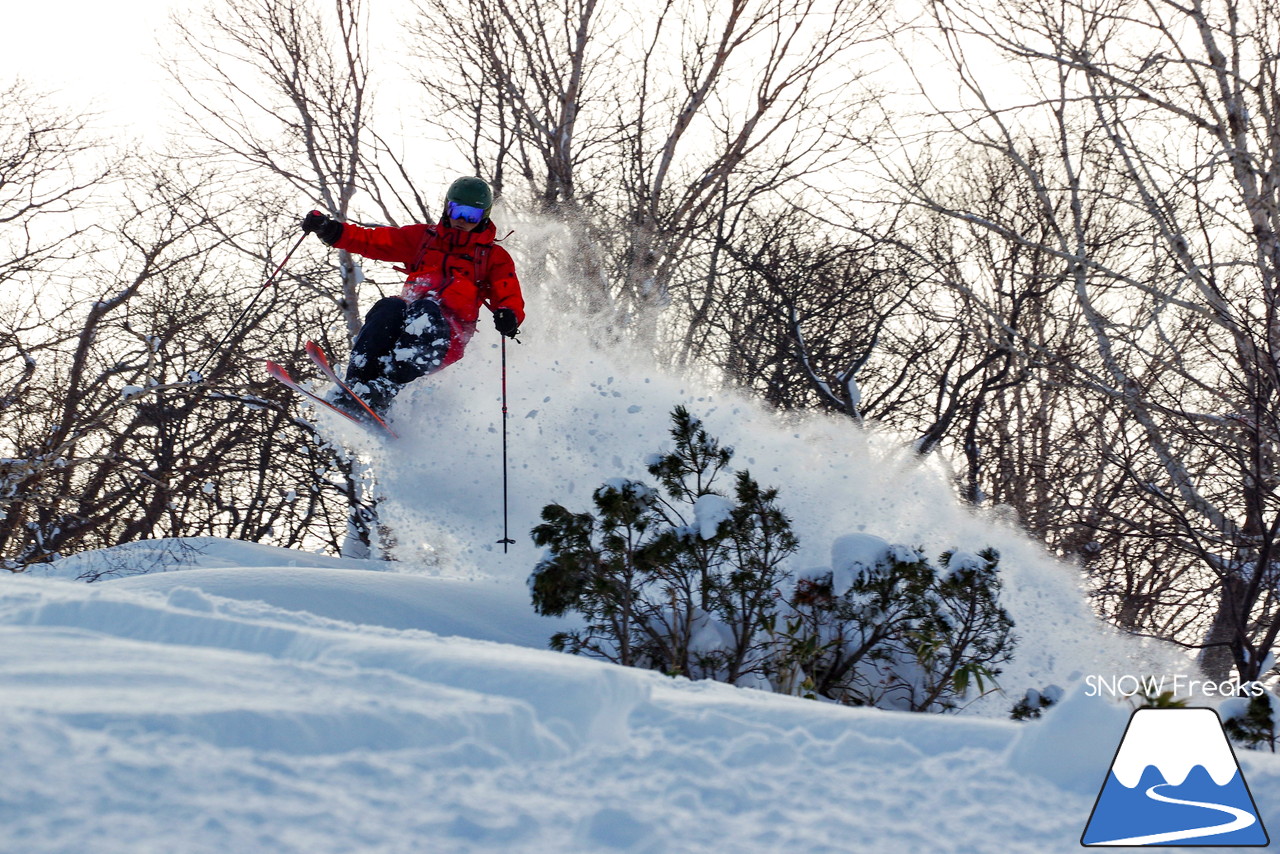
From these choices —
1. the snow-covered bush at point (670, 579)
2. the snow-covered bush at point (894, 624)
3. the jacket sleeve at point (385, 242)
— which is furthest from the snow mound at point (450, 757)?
the jacket sleeve at point (385, 242)

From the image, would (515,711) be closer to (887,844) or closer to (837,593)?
(887,844)

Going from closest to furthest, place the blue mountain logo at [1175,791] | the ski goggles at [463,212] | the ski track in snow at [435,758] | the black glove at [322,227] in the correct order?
1. the ski track in snow at [435,758]
2. the blue mountain logo at [1175,791]
3. the black glove at [322,227]
4. the ski goggles at [463,212]

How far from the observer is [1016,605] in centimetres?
611

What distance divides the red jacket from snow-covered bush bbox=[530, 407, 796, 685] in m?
2.29

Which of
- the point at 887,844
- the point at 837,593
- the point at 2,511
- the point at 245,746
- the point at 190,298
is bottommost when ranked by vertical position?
the point at 887,844

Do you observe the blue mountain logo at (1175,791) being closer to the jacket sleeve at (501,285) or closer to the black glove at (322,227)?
the jacket sleeve at (501,285)

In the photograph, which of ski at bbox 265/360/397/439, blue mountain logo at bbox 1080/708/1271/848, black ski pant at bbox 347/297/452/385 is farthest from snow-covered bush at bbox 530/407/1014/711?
ski at bbox 265/360/397/439

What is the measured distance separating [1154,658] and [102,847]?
6.92m

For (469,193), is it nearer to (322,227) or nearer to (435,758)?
(322,227)

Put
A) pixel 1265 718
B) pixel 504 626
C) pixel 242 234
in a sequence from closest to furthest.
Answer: pixel 1265 718 < pixel 504 626 < pixel 242 234

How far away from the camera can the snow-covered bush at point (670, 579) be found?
4.29m

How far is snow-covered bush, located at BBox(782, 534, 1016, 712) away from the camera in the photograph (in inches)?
169

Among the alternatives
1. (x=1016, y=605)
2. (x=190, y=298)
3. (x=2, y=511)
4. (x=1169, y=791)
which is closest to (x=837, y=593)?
(x=1016, y=605)

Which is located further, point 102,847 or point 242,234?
point 242,234
